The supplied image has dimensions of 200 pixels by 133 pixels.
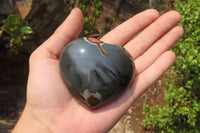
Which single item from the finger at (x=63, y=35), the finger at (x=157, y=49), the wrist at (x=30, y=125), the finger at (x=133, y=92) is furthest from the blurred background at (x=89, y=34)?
the wrist at (x=30, y=125)

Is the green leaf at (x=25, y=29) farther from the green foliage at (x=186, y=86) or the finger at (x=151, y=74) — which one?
the green foliage at (x=186, y=86)

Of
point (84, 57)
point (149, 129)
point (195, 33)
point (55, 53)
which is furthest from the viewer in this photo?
point (149, 129)

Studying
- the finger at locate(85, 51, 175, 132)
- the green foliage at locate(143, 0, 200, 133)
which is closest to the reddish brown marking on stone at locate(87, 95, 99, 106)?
the finger at locate(85, 51, 175, 132)

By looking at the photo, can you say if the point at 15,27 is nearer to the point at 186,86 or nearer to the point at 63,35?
the point at 63,35

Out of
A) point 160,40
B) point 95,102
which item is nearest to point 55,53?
point 95,102

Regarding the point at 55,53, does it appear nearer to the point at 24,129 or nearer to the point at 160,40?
the point at 24,129

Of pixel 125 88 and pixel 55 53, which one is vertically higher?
pixel 55 53
